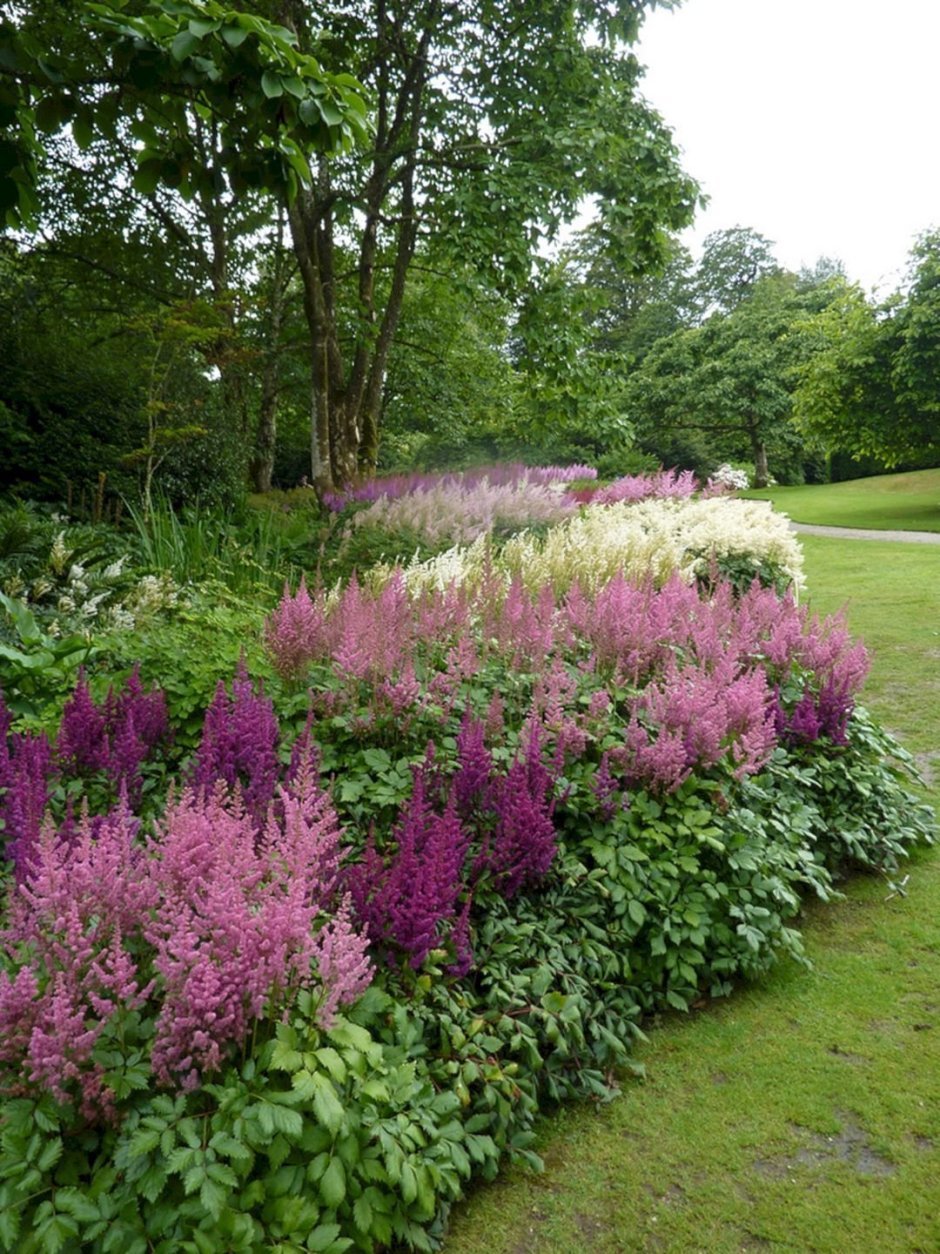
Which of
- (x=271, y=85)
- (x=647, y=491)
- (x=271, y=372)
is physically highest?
(x=271, y=372)

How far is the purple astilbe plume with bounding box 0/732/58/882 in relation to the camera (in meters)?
2.05

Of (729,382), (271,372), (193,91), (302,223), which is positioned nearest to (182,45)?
(193,91)

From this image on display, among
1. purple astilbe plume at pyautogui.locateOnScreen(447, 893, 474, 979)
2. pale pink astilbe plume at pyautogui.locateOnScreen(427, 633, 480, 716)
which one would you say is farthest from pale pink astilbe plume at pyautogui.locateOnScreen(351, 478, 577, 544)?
purple astilbe plume at pyautogui.locateOnScreen(447, 893, 474, 979)

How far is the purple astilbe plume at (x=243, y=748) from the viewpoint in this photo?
2531 mm

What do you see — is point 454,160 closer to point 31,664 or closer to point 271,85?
point 271,85

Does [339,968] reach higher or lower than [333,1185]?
higher

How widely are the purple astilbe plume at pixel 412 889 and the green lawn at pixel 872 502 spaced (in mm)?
18883

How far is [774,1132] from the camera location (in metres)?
2.22

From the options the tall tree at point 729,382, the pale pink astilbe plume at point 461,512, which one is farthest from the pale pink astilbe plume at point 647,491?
the tall tree at point 729,382

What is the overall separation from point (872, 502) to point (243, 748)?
26.1 m

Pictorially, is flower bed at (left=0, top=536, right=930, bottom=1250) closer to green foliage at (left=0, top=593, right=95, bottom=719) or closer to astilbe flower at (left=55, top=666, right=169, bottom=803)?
astilbe flower at (left=55, top=666, right=169, bottom=803)

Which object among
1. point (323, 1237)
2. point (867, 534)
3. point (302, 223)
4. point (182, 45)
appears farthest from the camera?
point (867, 534)

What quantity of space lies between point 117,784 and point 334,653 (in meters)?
1.11

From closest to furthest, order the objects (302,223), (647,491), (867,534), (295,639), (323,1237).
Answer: (323,1237)
(295,639)
(302,223)
(647,491)
(867,534)
